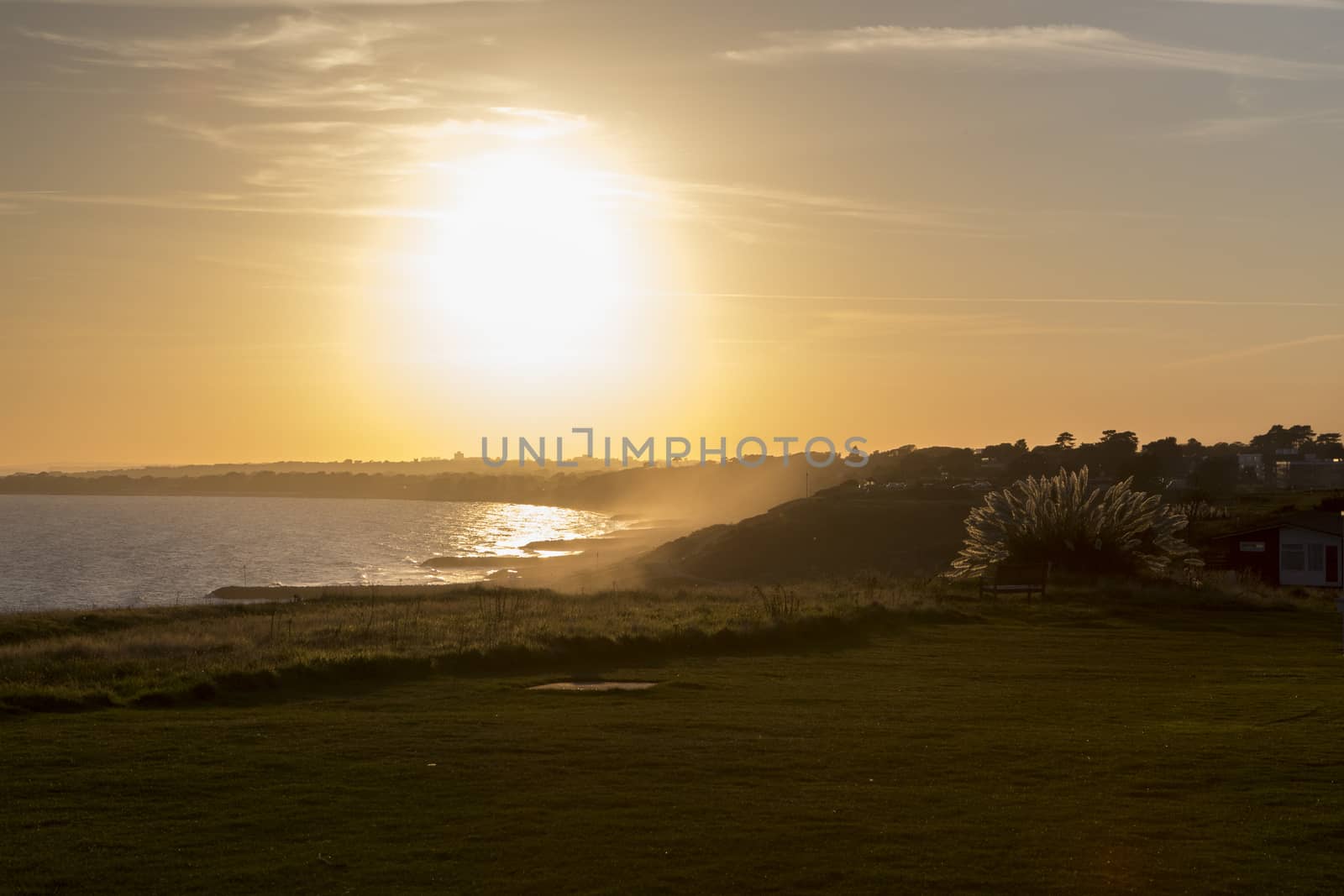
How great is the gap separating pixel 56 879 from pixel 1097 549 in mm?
37442

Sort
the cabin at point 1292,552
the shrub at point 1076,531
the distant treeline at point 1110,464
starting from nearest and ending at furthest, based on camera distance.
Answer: the shrub at point 1076,531 → the cabin at point 1292,552 → the distant treeline at point 1110,464

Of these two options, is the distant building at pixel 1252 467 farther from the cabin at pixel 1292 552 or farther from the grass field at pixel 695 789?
the grass field at pixel 695 789

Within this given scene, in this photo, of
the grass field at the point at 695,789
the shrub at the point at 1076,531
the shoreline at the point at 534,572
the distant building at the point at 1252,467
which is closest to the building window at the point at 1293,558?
the shrub at the point at 1076,531

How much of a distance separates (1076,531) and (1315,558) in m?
19.1

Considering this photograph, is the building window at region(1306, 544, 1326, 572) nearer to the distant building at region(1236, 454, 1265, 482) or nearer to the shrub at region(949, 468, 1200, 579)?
the shrub at region(949, 468, 1200, 579)

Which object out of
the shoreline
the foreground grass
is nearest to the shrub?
the foreground grass

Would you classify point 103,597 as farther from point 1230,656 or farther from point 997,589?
point 1230,656

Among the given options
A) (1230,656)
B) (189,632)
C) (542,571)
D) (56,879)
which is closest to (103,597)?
(542,571)

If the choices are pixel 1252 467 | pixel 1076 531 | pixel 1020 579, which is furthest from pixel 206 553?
pixel 1252 467

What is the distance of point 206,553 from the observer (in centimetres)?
11650

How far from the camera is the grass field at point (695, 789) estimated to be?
867cm

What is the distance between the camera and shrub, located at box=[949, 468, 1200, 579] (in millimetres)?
41344

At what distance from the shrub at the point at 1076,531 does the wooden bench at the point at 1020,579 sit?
624 cm

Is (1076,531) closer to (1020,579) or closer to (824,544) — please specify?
(1020,579)
